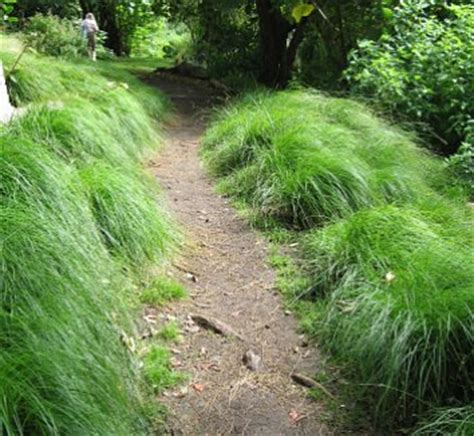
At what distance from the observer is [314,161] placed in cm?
491

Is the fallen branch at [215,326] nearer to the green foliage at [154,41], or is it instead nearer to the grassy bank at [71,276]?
the grassy bank at [71,276]

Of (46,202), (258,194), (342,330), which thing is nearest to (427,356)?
(342,330)

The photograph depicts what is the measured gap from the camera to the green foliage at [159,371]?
2.80 meters

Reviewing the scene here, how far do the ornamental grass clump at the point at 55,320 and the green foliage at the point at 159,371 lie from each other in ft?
0.53

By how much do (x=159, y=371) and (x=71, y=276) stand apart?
0.62m

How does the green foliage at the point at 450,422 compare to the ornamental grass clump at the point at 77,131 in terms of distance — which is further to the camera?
the ornamental grass clump at the point at 77,131

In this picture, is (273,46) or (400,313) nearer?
(400,313)

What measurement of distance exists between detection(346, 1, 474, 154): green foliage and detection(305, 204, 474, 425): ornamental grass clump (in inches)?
152

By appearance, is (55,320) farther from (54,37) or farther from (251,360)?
(54,37)

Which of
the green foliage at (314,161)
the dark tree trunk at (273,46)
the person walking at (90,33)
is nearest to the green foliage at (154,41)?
the person walking at (90,33)

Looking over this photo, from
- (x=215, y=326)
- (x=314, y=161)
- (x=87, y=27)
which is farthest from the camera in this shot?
(x=87, y=27)

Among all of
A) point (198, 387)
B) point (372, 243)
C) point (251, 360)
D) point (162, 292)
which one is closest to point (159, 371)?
point (198, 387)

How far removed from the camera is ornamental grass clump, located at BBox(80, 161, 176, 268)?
12.1 ft

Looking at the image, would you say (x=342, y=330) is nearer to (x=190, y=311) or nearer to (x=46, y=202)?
(x=190, y=311)
